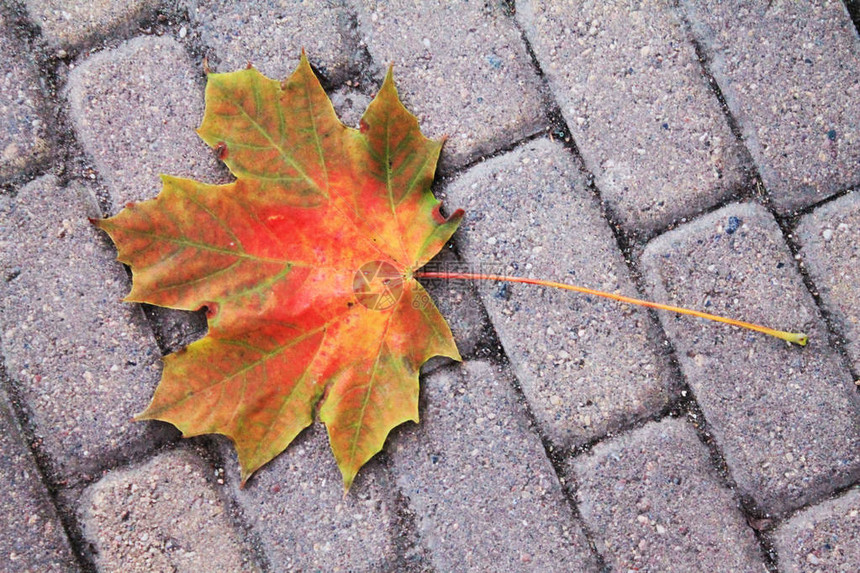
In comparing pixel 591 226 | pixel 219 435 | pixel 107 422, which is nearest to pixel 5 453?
pixel 107 422

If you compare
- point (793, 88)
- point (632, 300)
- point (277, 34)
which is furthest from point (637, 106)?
point (277, 34)

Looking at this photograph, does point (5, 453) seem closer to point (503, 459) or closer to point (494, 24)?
point (503, 459)

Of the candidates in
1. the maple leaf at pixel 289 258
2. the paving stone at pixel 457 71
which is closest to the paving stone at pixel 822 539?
the maple leaf at pixel 289 258

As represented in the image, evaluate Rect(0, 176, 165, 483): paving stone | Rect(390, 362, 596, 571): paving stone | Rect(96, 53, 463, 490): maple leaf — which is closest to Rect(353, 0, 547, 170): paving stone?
Rect(96, 53, 463, 490): maple leaf

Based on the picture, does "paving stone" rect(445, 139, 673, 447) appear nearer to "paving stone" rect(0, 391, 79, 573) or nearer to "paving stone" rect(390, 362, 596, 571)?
"paving stone" rect(390, 362, 596, 571)

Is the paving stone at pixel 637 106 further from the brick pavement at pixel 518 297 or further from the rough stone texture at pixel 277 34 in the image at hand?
the rough stone texture at pixel 277 34
